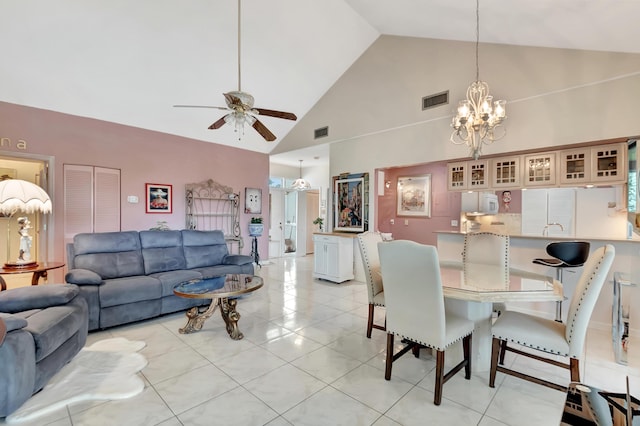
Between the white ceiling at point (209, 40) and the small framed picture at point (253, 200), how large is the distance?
6.40ft

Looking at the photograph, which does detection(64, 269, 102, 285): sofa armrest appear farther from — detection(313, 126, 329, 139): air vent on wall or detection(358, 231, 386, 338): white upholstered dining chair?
detection(313, 126, 329, 139): air vent on wall

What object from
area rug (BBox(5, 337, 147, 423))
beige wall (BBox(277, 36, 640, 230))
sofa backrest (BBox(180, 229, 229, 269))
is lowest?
area rug (BBox(5, 337, 147, 423))

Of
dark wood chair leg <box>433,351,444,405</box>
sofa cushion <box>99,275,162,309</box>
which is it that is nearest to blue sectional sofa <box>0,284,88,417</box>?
sofa cushion <box>99,275,162,309</box>

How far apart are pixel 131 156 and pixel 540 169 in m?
6.63

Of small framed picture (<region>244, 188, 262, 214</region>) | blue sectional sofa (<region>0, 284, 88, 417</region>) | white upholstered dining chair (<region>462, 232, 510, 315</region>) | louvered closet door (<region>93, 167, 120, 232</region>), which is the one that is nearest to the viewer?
blue sectional sofa (<region>0, 284, 88, 417</region>)

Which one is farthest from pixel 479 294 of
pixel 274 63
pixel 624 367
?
pixel 274 63

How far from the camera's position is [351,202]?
19.0 feet

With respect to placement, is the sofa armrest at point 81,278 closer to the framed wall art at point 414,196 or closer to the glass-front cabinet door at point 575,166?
the glass-front cabinet door at point 575,166

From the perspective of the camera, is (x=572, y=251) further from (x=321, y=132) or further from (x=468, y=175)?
(x=321, y=132)

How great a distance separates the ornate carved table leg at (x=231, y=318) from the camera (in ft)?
9.92

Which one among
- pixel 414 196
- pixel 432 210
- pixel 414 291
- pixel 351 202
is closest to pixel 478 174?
pixel 432 210

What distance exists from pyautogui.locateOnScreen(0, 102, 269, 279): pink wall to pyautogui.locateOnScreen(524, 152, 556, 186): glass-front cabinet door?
5.60m

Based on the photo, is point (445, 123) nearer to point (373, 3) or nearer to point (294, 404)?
point (373, 3)

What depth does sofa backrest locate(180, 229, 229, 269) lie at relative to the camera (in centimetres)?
446
